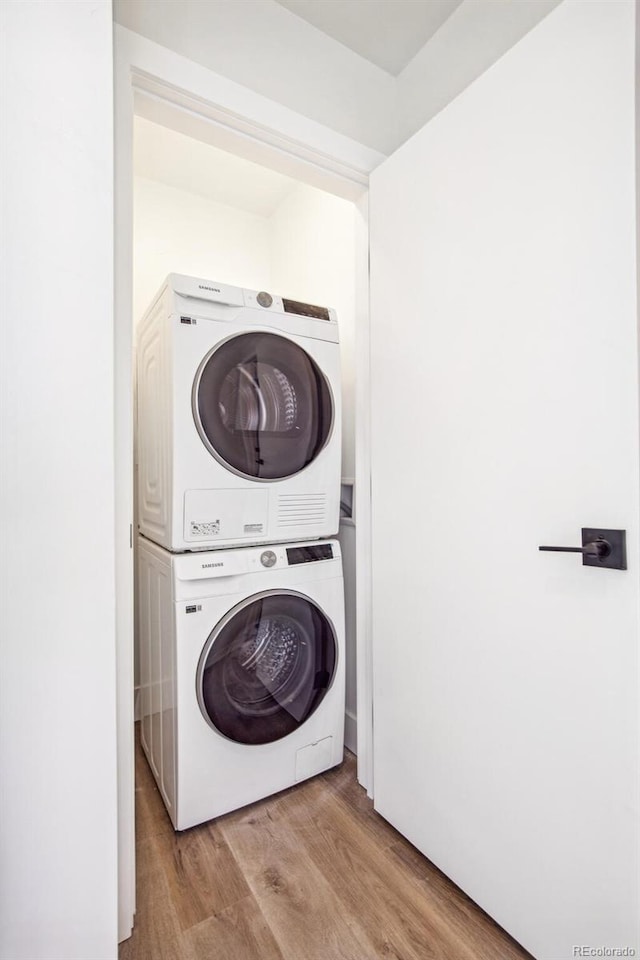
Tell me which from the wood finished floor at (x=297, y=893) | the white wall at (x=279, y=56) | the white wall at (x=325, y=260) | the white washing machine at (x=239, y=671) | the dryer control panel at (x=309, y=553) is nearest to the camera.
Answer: the wood finished floor at (x=297, y=893)

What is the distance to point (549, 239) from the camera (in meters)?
0.98

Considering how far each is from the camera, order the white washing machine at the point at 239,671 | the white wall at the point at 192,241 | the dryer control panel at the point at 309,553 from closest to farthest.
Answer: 1. the white washing machine at the point at 239,671
2. the dryer control panel at the point at 309,553
3. the white wall at the point at 192,241

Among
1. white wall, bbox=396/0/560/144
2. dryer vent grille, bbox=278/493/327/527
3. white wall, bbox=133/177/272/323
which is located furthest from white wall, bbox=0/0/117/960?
white wall, bbox=133/177/272/323

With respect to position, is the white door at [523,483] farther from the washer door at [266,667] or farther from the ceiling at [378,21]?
the ceiling at [378,21]

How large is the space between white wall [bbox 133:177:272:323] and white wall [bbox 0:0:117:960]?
1.41 m

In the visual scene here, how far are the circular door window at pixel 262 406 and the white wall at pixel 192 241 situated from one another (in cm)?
101

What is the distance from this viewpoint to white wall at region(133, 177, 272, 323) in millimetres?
2238

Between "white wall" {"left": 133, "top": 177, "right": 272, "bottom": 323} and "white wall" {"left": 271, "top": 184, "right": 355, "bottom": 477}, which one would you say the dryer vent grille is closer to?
"white wall" {"left": 271, "top": 184, "right": 355, "bottom": 477}

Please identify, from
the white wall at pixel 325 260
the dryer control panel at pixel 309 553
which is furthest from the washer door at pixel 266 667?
the white wall at pixel 325 260

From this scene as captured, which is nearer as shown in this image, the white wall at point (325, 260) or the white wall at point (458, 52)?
the white wall at point (458, 52)

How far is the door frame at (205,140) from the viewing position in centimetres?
111

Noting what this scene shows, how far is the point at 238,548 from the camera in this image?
1.52m

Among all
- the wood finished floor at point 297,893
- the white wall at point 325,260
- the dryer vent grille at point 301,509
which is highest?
the white wall at point 325,260

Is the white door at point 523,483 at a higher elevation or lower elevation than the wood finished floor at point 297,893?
higher
